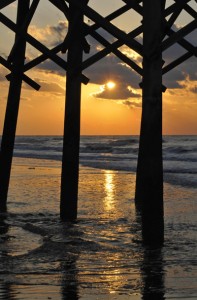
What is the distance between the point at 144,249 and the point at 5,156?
3.73 metres

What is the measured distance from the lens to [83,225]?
8609 mm

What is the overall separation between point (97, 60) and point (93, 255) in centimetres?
223

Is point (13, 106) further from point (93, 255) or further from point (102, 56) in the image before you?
point (93, 255)

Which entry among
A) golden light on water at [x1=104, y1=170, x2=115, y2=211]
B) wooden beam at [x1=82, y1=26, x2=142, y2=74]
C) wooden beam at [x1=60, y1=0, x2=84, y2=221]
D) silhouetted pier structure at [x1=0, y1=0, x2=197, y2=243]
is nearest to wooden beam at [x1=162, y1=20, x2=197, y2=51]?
silhouetted pier structure at [x1=0, y1=0, x2=197, y2=243]

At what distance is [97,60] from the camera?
732cm

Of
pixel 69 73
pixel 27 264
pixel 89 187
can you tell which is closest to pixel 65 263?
pixel 27 264

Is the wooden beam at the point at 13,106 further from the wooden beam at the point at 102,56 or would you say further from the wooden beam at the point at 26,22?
the wooden beam at the point at 102,56

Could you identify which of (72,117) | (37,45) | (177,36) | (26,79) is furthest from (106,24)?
(26,79)

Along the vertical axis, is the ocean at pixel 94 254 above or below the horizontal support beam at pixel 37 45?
below

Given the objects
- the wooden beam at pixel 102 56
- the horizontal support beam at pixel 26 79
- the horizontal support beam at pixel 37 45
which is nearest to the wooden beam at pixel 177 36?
the wooden beam at pixel 102 56

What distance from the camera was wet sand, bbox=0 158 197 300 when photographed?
5.18 metres

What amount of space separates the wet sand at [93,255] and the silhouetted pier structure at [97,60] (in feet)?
1.45

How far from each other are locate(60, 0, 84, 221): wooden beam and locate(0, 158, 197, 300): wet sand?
497mm

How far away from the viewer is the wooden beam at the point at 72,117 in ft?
26.2
